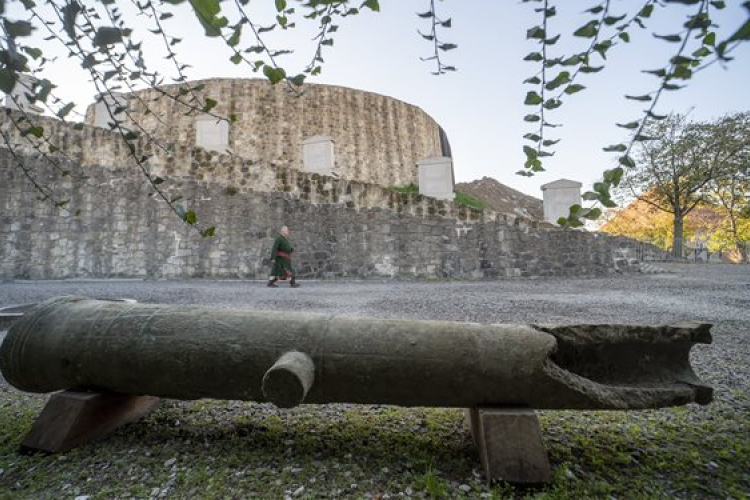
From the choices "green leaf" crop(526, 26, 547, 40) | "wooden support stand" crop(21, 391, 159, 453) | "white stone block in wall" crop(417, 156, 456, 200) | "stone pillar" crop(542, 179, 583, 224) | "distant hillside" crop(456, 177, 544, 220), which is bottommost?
"wooden support stand" crop(21, 391, 159, 453)

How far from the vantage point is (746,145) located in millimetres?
18688

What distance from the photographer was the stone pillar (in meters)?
12.6

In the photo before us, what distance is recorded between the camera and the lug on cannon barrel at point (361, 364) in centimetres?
Result: 173

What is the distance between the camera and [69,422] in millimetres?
1928

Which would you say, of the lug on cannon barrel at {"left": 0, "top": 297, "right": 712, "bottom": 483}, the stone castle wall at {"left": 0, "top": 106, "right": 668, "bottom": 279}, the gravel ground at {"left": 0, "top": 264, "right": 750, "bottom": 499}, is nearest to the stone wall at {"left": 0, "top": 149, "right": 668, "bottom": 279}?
the stone castle wall at {"left": 0, "top": 106, "right": 668, "bottom": 279}

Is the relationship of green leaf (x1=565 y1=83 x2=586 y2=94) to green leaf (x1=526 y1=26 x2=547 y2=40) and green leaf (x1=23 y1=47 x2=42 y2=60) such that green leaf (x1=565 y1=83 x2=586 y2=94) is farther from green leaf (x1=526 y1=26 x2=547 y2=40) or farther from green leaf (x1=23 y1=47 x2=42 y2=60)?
green leaf (x1=23 y1=47 x2=42 y2=60)

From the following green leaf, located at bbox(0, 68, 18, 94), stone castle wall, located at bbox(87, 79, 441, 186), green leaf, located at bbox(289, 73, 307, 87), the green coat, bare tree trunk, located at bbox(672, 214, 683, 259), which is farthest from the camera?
bare tree trunk, located at bbox(672, 214, 683, 259)

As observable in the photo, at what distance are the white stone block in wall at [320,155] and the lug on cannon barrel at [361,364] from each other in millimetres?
11862

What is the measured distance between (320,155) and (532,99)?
41.0ft

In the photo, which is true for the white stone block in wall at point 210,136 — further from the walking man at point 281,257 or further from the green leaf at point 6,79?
the green leaf at point 6,79

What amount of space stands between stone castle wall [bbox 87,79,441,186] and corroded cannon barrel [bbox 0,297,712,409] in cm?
1721

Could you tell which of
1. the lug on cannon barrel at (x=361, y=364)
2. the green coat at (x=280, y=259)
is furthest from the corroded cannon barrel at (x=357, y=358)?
the green coat at (x=280, y=259)

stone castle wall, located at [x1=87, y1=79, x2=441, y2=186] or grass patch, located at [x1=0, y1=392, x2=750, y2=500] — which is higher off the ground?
stone castle wall, located at [x1=87, y1=79, x2=441, y2=186]

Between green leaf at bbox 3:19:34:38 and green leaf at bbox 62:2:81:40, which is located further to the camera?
green leaf at bbox 62:2:81:40
